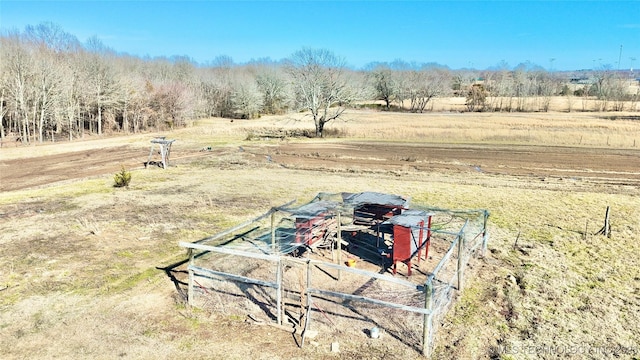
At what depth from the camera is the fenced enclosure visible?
7.89m

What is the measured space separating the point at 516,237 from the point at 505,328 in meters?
5.89

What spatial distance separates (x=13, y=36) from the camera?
1959 inches

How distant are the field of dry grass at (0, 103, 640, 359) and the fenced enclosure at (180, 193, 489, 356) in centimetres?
38

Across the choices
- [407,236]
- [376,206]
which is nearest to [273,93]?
[376,206]

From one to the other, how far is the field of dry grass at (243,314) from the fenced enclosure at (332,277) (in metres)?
0.38

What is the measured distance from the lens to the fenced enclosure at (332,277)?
7.89 m

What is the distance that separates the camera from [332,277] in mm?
10219

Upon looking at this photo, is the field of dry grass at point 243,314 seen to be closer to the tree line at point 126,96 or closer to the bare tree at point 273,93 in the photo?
the tree line at point 126,96

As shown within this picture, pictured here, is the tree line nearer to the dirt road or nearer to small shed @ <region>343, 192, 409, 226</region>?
the dirt road

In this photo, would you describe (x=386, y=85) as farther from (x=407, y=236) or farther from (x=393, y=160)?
(x=407, y=236)

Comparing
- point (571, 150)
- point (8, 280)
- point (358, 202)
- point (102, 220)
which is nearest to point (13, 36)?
point (102, 220)

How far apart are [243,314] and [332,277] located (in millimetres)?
2495

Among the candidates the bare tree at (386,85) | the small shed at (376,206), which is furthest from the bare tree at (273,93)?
the small shed at (376,206)

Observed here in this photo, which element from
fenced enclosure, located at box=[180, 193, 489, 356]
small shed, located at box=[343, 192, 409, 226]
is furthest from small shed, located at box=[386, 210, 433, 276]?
small shed, located at box=[343, 192, 409, 226]
